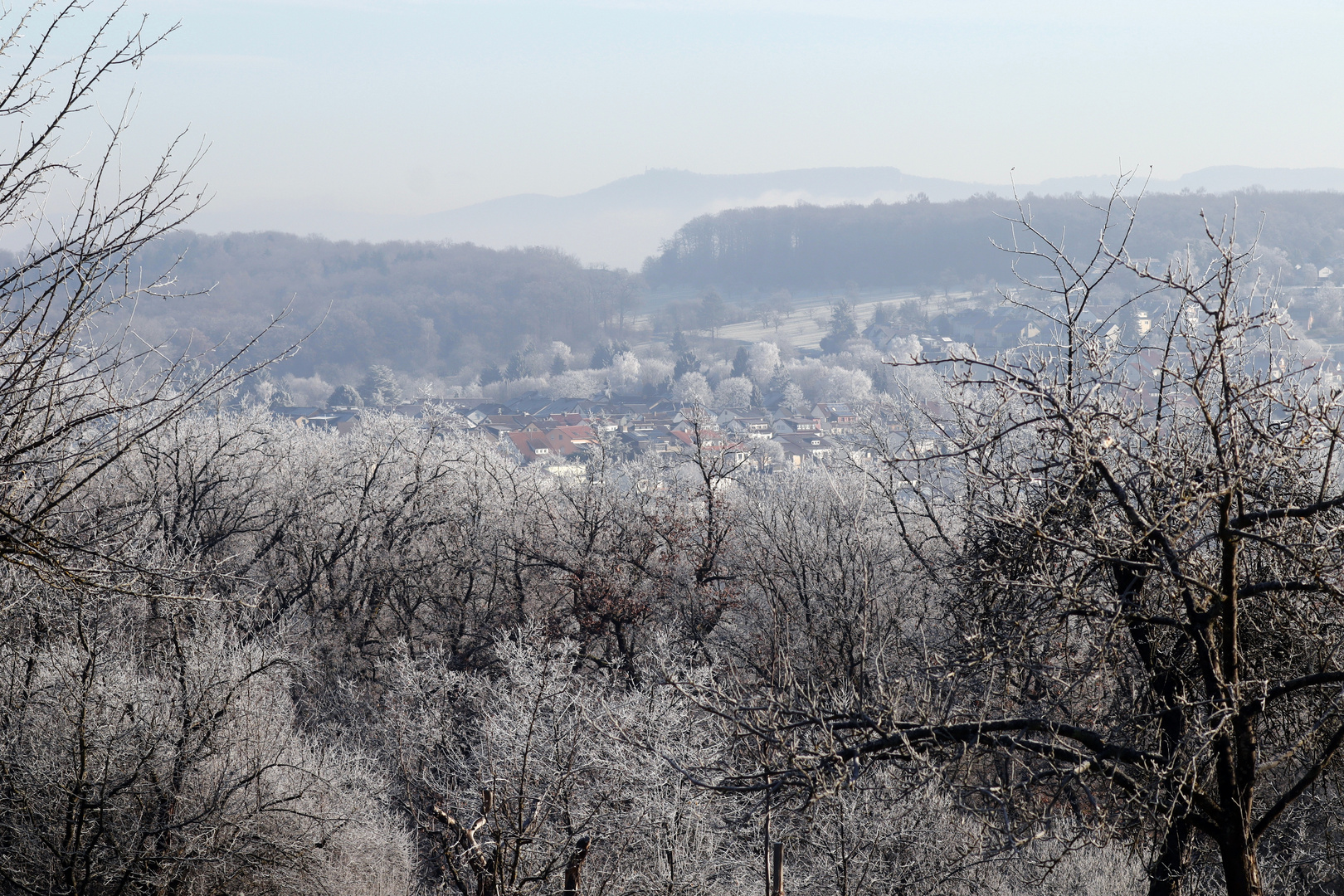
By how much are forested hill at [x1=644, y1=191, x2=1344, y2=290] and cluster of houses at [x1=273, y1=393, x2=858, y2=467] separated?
102 ft

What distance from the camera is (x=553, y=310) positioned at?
120m

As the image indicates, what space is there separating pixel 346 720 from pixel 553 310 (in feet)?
335

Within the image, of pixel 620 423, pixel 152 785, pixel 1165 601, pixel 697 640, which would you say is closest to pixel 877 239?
pixel 620 423

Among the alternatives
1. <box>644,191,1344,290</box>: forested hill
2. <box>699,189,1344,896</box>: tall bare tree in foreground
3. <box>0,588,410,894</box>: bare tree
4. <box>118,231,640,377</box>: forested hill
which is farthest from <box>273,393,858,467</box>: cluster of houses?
<box>699,189,1344,896</box>: tall bare tree in foreground

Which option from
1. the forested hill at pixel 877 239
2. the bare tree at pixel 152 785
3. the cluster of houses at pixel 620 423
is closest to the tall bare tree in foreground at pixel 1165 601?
the bare tree at pixel 152 785

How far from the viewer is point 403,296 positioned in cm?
11756

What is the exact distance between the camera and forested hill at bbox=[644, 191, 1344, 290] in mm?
91250

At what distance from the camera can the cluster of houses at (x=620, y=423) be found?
5925 cm

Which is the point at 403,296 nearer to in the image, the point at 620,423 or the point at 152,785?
the point at 620,423

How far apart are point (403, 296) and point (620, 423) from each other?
56.1m

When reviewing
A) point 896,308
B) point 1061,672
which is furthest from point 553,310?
point 1061,672

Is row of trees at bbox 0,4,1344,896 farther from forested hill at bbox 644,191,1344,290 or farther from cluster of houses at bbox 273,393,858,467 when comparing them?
forested hill at bbox 644,191,1344,290

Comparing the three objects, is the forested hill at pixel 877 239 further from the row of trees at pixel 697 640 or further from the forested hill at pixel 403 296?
the row of trees at pixel 697 640

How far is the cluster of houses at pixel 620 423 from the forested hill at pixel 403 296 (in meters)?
19.7
